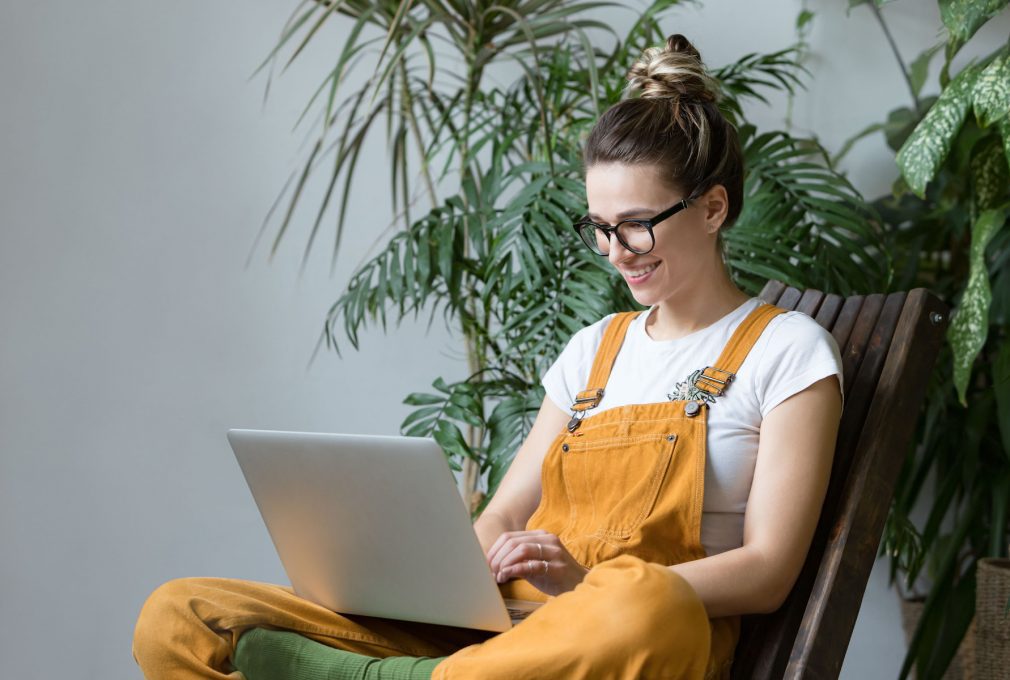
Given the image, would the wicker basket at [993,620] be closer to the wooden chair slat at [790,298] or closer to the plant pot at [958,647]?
the plant pot at [958,647]

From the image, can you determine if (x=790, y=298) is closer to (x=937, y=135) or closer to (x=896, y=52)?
(x=937, y=135)

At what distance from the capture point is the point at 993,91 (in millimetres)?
1640

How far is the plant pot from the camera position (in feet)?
8.11

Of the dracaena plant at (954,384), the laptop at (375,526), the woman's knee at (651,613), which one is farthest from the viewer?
the dracaena plant at (954,384)

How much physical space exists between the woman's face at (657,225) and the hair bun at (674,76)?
14 centimetres

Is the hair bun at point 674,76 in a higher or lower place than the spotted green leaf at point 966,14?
lower

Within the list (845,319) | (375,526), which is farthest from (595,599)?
(845,319)

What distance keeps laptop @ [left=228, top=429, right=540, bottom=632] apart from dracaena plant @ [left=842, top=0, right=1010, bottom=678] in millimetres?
1185

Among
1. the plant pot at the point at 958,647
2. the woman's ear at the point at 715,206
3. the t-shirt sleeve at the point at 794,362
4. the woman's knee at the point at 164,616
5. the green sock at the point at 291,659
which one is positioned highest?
the woman's ear at the point at 715,206

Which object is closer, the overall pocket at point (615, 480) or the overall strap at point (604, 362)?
the overall pocket at point (615, 480)

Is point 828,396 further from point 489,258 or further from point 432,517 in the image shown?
point 489,258

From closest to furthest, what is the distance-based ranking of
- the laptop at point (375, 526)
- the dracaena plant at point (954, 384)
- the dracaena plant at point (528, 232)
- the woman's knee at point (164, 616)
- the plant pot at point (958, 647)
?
the laptop at point (375, 526)
the woman's knee at point (164, 616)
the dracaena plant at point (528, 232)
the dracaena plant at point (954, 384)
the plant pot at point (958, 647)

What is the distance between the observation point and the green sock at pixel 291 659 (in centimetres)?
118

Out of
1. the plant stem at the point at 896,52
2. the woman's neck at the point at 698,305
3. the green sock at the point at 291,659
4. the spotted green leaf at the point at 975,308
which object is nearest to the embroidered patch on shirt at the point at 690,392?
the woman's neck at the point at 698,305
